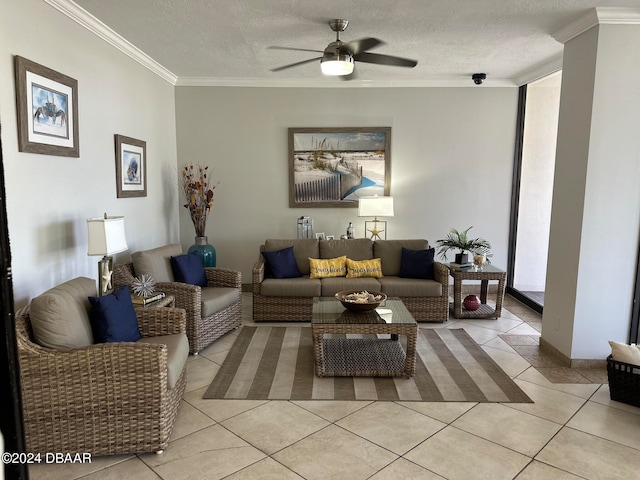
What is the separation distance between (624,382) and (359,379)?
190cm

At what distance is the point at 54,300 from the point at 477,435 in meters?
2.68

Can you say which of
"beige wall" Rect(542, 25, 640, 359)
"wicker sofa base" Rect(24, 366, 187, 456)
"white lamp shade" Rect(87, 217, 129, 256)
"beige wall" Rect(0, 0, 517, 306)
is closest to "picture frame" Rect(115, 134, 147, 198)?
"beige wall" Rect(0, 0, 517, 306)

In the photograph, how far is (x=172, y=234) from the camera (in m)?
5.76

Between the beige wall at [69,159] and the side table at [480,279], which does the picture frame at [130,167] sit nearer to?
the beige wall at [69,159]

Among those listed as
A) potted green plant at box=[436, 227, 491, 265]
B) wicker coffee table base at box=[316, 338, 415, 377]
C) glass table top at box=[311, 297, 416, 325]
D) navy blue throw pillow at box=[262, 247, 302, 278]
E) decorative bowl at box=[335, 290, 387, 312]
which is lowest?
wicker coffee table base at box=[316, 338, 415, 377]

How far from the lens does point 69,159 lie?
11.1 ft

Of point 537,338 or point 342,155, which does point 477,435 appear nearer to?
point 537,338

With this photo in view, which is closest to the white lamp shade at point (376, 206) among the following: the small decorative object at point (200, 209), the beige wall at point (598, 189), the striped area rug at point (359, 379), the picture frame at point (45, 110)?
the striped area rug at point (359, 379)

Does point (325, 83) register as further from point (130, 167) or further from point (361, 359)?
point (361, 359)

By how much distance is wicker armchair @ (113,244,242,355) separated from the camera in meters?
3.91

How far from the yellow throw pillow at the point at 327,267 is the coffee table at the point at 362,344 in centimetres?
93

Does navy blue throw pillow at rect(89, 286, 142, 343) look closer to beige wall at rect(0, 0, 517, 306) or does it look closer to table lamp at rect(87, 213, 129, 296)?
table lamp at rect(87, 213, 129, 296)

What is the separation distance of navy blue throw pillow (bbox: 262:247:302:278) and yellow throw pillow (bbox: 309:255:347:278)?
211 mm

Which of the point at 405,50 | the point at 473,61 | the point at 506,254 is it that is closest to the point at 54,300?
the point at 405,50
